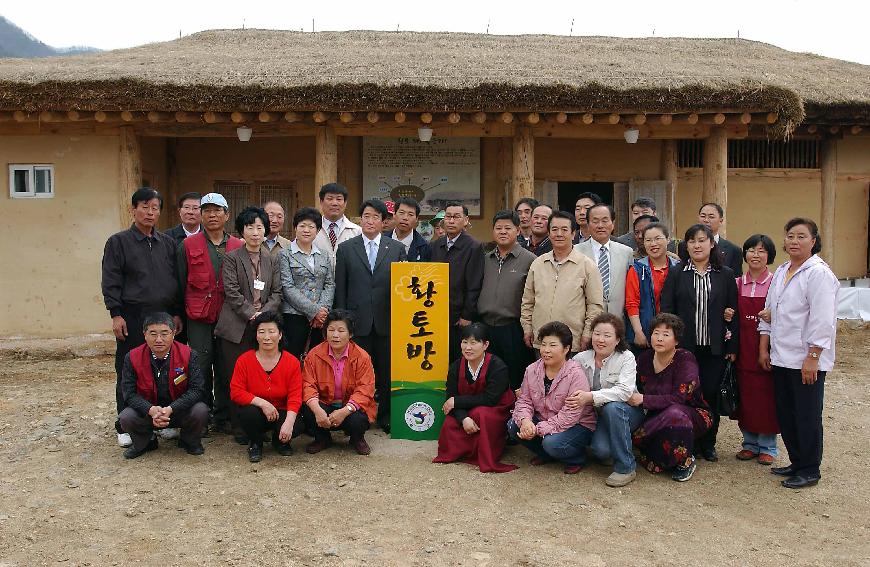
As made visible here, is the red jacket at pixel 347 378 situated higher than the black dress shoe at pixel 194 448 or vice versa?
the red jacket at pixel 347 378

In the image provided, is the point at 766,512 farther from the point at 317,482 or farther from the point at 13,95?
the point at 13,95

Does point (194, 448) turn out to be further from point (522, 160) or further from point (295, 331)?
point (522, 160)

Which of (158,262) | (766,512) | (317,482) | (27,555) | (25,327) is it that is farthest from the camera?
(25,327)

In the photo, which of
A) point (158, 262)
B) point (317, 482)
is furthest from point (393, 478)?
point (158, 262)

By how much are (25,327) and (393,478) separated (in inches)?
256

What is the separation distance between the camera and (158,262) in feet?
17.6

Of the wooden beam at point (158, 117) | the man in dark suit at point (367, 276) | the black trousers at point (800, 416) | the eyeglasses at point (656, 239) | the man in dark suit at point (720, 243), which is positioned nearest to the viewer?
the black trousers at point (800, 416)

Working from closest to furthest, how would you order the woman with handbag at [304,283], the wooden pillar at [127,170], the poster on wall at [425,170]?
the woman with handbag at [304,283] < the wooden pillar at [127,170] < the poster on wall at [425,170]

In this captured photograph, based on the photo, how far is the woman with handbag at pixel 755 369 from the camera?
484 cm

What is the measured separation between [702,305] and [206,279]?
338 centimetres

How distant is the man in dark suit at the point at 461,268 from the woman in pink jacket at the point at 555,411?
76cm

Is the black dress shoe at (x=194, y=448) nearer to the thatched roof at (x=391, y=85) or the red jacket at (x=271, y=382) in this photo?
the red jacket at (x=271, y=382)

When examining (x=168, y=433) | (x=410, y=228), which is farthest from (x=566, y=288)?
(x=168, y=433)

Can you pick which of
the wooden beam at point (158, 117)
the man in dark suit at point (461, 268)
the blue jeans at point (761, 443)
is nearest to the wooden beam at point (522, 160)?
the man in dark suit at point (461, 268)
